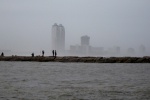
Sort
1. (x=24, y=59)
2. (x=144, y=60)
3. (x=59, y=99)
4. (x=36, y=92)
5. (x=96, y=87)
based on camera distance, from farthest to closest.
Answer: (x=24, y=59) → (x=144, y=60) → (x=96, y=87) → (x=36, y=92) → (x=59, y=99)

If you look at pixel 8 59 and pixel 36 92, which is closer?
pixel 36 92

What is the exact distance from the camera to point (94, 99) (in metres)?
18.7

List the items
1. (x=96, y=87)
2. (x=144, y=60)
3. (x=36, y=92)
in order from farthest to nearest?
(x=144, y=60) → (x=96, y=87) → (x=36, y=92)

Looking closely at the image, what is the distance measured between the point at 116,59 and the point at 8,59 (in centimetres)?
2422

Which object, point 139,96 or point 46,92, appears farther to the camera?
point 46,92

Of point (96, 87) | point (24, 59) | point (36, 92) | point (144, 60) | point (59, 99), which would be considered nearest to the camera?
point (59, 99)

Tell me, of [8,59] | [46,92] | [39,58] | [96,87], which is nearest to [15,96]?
[46,92]

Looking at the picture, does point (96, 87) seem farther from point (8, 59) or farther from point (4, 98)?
point (8, 59)

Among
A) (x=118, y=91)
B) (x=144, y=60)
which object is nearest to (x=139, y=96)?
(x=118, y=91)

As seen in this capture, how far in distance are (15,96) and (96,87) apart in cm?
674

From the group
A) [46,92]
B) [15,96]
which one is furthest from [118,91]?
[15,96]

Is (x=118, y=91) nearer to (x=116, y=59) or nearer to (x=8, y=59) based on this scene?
(x=116, y=59)

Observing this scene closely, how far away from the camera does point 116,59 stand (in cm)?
6988

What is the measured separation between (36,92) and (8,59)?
177 feet
